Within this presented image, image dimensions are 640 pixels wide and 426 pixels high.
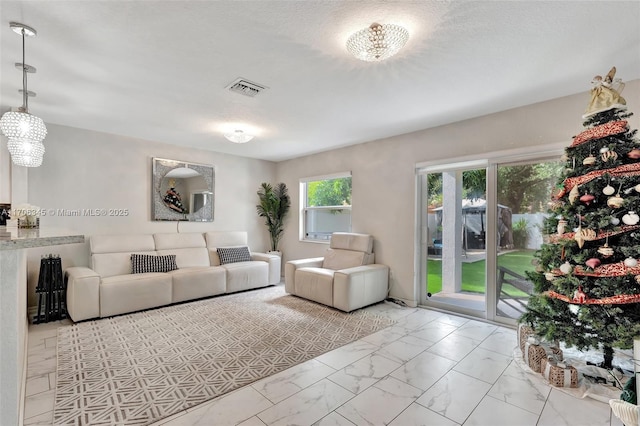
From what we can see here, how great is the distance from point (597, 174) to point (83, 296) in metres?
5.06

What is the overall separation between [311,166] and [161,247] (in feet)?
9.63

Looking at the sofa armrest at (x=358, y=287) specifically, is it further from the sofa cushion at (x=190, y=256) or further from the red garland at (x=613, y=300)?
the sofa cushion at (x=190, y=256)

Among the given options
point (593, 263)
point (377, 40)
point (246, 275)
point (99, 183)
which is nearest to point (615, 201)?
point (593, 263)

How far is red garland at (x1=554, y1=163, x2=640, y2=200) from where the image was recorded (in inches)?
78.9

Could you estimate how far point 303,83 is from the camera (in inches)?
104

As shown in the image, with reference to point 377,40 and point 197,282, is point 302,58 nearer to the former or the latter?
point 377,40

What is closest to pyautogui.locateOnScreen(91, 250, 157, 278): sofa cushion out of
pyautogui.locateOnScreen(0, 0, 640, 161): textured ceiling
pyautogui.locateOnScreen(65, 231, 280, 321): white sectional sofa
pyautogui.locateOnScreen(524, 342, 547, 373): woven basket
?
pyautogui.locateOnScreen(65, 231, 280, 321): white sectional sofa

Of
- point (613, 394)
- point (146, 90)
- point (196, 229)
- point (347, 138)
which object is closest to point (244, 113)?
point (146, 90)

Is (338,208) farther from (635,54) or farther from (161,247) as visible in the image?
(635,54)

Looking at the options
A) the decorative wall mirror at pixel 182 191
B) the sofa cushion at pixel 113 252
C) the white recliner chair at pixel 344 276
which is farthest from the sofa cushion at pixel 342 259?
the sofa cushion at pixel 113 252

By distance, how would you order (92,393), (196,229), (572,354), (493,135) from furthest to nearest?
(196,229)
(493,135)
(572,354)
(92,393)

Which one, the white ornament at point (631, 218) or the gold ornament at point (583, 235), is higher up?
the white ornament at point (631, 218)

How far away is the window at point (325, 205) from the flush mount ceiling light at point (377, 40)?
301 cm

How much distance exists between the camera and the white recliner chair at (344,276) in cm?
375
